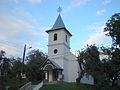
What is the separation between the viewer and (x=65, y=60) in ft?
124

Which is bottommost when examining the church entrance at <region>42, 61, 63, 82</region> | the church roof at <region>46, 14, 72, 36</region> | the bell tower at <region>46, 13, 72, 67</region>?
the church entrance at <region>42, 61, 63, 82</region>

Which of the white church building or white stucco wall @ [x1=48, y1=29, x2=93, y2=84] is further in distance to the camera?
white stucco wall @ [x1=48, y1=29, x2=93, y2=84]

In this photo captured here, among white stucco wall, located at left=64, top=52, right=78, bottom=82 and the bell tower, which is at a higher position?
the bell tower

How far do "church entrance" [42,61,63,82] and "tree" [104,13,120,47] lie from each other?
11929 millimetres

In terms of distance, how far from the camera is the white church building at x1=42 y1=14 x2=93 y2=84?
117ft

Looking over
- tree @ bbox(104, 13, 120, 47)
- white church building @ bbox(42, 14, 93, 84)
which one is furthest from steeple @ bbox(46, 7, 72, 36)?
tree @ bbox(104, 13, 120, 47)

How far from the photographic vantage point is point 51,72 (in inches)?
1444

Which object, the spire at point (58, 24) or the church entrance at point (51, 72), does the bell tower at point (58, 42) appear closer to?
the spire at point (58, 24)

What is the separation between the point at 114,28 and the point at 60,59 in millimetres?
12922

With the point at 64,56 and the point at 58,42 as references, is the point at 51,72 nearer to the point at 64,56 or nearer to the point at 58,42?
the point at 64,56

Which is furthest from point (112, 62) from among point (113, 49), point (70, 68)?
point (70, 68)

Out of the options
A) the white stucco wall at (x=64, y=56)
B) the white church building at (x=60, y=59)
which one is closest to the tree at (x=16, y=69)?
the white church building at (x=60, y=59)

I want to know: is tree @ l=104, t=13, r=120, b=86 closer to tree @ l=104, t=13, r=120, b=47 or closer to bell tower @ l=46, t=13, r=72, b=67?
tree @ l=104, t=13, r=120, b=47

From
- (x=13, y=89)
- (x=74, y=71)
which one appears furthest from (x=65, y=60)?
(x=13, y=89)
